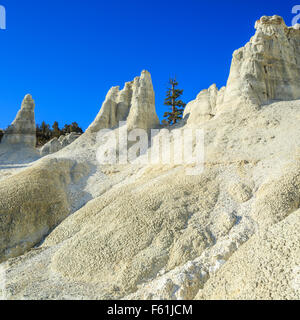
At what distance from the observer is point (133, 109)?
769 inches

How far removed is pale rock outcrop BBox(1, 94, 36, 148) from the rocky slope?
36.6 ft

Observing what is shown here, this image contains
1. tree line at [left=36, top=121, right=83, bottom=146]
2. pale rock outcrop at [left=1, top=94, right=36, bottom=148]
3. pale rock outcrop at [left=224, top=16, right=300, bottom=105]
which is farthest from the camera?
tree line at [left=36, top=121, right=83, bottom=146]

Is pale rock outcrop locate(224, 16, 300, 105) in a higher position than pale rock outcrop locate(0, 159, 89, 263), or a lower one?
higher

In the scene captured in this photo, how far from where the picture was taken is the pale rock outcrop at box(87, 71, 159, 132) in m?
19.1

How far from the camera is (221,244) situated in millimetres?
6883

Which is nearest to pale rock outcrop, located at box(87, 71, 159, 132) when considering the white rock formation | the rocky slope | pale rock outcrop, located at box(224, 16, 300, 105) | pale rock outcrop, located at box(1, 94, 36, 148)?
the white rock formation

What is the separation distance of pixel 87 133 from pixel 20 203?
10122mm

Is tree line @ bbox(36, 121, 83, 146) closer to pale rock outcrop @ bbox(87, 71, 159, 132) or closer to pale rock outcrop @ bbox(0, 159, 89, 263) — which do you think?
pale rock outcrop @ bbox(87, 71, 159, 132)

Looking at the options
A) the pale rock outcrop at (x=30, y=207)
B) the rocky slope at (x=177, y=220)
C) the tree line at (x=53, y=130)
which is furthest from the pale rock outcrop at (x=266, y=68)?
A: the tree line at (x=53, y=130)

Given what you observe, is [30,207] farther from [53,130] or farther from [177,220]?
[53,130]

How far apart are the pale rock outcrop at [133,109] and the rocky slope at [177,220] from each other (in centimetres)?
504

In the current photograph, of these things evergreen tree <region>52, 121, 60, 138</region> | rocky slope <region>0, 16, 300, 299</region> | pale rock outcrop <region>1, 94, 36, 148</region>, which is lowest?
rocky slope <region>0, 16, 300, 299</region>

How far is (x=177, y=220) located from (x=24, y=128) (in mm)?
21276

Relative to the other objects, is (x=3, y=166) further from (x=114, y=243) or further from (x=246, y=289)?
(x=246, y=289)
